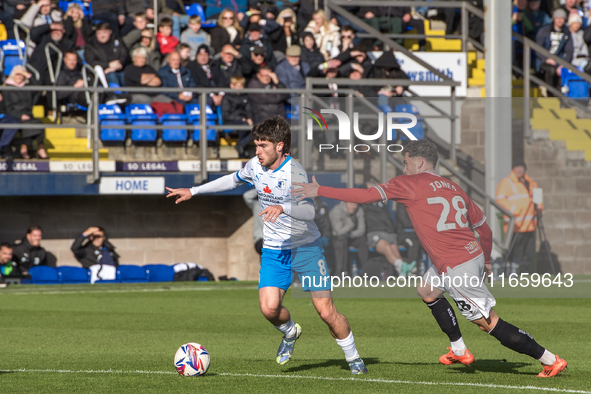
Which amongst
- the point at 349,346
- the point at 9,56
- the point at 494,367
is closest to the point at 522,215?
the point at 494,367

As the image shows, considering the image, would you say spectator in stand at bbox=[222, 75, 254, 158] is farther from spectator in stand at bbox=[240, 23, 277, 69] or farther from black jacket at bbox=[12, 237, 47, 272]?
black jacket at bbox=[12, 237, 47, 272]

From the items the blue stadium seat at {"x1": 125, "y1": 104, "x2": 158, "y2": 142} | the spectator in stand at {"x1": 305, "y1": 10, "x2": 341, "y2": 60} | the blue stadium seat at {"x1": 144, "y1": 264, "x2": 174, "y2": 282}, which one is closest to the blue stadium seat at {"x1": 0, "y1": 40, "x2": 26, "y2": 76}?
the blue stadium seat at {"x1": 125, "y1": 104, "x2": 158, "y2": 142}

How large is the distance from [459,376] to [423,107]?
32.3 feet

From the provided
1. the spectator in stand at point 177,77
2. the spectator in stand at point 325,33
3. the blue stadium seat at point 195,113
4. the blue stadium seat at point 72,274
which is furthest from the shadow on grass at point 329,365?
the spectator in stand at point 325,33

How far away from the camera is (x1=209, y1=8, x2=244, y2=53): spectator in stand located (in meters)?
17.7

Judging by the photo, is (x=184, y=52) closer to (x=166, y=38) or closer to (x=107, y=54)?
(x=166, y=38)

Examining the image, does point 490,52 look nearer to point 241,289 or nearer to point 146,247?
point 241,289

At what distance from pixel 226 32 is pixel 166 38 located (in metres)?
1.23

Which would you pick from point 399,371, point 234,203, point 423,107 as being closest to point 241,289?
point 234,203

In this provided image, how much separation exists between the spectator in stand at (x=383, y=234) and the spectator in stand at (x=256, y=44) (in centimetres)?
637

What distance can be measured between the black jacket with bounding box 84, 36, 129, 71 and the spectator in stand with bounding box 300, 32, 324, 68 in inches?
136

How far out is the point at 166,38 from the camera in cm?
1778

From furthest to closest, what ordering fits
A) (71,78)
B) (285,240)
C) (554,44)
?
1. (554,44)
2. (71,78)
3. (285,240)

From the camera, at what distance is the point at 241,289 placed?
47.9 ft
